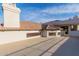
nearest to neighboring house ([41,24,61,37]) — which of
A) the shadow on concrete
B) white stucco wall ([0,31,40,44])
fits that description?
white stucco wall ([0,31,40,44])

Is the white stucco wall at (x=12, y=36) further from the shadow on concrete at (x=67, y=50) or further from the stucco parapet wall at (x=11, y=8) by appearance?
the shadow on concrete at (x=67, y=50)

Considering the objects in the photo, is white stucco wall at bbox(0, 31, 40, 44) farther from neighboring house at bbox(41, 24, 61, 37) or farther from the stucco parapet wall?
neighboring house at bbox(41, 24, 61, 37)

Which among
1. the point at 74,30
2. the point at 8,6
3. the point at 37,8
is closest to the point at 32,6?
the point at 37,8

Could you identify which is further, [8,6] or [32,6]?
[32,6]

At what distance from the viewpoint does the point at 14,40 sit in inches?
500

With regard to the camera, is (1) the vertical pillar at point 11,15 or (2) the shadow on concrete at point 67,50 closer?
(2) the shadow on concrete at point 67,50

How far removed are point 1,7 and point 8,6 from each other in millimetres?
449

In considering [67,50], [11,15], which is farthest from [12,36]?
[67,50]

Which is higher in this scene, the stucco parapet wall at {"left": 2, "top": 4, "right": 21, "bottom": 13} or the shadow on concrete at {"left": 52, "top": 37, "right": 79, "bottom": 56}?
the stucco parapet wall at {"left": 2, "top": 4, "right": 21, "bottom": 13}

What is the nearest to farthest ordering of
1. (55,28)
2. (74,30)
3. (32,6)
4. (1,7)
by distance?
(1,7)
(32,6)
(55,28)
(74,30)

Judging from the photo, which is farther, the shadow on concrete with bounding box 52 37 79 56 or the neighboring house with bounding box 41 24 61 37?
the neighboring house with bounding box 41 24 61 37

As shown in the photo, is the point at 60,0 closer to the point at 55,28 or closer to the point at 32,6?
the point at 32,6

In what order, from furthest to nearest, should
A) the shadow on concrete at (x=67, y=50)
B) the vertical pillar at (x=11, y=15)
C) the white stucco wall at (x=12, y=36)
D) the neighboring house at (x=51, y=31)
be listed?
the neighboring house at (x=51, y=31) < the vertical pillar at (x=11, y=15) < the white stucco wall at (x=12, y=36) < the shadow on concrete at (x=67, y=50)

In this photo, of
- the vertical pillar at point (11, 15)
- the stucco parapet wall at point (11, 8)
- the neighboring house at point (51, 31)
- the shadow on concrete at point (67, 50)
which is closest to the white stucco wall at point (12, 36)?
the vertical pillar at point (11, 15)
